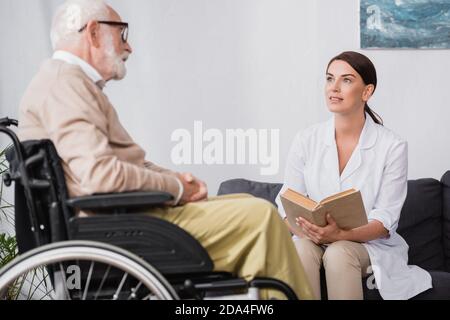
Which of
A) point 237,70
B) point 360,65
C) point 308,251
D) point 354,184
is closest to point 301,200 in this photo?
point 308,251

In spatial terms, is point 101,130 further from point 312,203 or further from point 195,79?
point 195,79

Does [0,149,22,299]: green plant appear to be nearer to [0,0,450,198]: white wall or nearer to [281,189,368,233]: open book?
[0,0,450,198]: white wall

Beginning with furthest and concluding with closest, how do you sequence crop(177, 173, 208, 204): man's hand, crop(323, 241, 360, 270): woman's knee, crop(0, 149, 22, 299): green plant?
crop(0, 149, 22, 299): green plant, crop(323, 241, 360, 270): woman's knee, crop(177, 173, 208, 204): man's hand

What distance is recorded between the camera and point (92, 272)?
6.95 feet

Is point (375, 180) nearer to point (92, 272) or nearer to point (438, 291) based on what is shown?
point (438, 291)

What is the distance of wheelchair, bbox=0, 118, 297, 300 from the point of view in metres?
2.05

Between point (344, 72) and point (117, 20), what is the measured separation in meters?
1.01

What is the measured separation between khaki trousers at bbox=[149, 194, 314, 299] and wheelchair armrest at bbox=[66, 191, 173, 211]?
0.53 feet

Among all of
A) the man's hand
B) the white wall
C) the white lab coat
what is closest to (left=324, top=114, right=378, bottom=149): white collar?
the white lab coat

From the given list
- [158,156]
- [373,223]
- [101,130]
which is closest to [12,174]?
[101,130]

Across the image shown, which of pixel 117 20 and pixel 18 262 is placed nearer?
pixel 18 262

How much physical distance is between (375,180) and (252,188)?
675 mm

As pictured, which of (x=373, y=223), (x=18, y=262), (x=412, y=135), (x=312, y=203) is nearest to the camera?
(x=18, y=262)

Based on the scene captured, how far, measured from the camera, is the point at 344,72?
9.98ft
